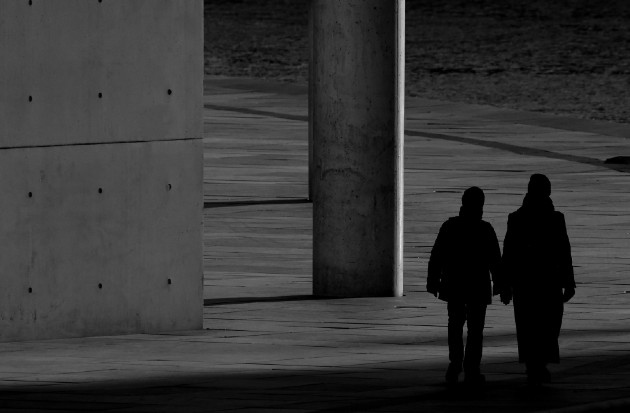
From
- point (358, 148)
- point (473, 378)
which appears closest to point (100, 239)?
point (358, 148)

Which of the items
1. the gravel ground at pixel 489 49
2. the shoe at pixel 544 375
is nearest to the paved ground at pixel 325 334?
the shoe at pixel 544 375

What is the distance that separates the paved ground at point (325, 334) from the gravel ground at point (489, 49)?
11922 millimetres

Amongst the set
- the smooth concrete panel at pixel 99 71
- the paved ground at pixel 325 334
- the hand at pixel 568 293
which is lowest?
the paved ground at pixel 325 334

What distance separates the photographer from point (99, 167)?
53.5ft

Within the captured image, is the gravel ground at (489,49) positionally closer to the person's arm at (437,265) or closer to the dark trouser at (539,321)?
the dark trouser at (539,321)

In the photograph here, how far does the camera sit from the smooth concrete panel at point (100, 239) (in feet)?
51.9

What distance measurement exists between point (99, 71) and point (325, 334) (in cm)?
276

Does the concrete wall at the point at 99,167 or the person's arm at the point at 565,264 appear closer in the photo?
the person's arm at the point at 565,264

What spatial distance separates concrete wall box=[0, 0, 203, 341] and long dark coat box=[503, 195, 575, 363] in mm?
4335

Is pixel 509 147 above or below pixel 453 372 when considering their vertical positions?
above

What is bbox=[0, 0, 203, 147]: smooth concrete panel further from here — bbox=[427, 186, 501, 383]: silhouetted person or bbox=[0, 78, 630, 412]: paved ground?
bbox=[427, 186, 501, 383]: silhouetted person

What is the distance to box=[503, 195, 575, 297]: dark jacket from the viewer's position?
13.0m

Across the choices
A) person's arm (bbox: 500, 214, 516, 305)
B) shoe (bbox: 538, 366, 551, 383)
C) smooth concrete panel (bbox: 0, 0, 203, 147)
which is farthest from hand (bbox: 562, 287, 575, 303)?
smooth concrete panel (bbox: 0, 0, 203, 147)

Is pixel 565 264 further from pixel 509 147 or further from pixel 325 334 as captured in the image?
pixel 509 147
